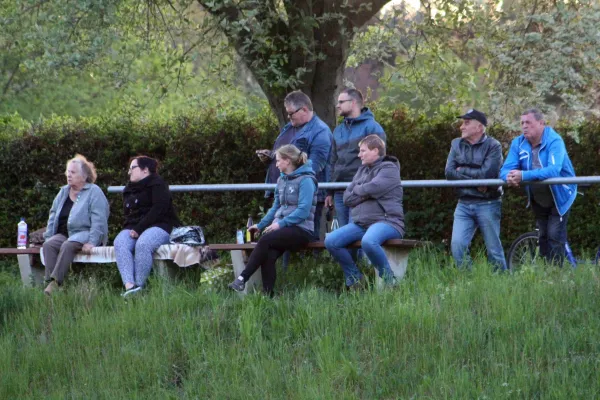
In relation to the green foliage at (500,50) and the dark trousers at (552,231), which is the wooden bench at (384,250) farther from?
the green foliage at (500,50)

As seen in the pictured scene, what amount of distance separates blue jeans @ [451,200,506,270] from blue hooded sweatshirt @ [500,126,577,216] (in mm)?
355

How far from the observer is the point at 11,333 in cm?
966

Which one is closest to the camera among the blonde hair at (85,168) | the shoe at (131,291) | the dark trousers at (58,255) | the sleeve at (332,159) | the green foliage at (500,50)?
the shoe at (131,291)

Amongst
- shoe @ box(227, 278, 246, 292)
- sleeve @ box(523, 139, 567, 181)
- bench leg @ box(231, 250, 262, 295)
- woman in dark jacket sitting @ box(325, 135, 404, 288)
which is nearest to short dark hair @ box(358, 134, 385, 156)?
woman in dark jacket sitting @ box(325, 135, 404, 288)

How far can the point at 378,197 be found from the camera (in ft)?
31.8

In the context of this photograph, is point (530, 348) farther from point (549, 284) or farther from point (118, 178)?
point (118, 178)

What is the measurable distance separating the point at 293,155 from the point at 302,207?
1.72 feet

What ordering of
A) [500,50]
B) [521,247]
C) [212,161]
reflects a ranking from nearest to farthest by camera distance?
[521,247] → [500,50] → [212,161]

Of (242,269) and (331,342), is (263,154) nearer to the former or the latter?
(242,269)

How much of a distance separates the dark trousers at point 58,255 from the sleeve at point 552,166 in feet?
15.5

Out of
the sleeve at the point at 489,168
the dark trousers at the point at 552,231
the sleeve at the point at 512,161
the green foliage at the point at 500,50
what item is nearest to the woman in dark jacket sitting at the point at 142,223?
the sleeve at the point at 489,168

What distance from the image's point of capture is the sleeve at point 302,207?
988 centimetres

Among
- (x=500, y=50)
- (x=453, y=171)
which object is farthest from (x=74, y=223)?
(x=500, y=50)

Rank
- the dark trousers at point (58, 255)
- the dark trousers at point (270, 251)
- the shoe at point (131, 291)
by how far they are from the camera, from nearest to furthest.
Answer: the dark trousers at point (270, 251) < the shoe at point (131, 291) < the dark trousers at point (58, 255)
